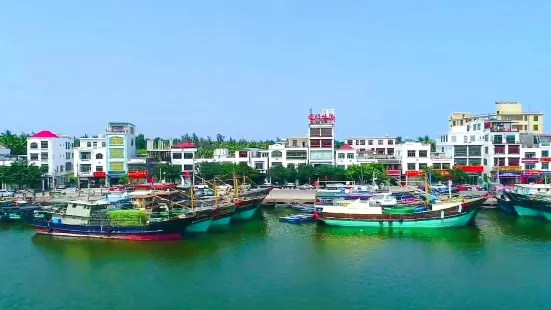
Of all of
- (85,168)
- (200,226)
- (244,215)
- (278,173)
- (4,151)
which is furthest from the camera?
(4,151)

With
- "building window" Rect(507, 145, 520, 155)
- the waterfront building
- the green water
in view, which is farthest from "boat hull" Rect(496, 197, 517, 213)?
the waterfront building

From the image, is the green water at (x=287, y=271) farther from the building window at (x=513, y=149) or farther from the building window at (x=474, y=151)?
the building window at (x=474, y=151)

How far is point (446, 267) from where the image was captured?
20.1 metres

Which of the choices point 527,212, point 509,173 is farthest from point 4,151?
point 509,173

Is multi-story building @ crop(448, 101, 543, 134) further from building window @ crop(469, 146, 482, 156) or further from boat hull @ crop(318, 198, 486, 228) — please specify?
boat hull @ crop(318, 198, 486, 228)

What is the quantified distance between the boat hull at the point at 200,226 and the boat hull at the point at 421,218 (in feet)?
24.2

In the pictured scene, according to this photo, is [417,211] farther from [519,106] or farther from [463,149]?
[519,106]

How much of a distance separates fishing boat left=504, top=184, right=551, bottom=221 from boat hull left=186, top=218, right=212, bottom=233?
19671 mm

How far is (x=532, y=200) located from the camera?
30.1 meters

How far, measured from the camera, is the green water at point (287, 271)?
54.4 ft

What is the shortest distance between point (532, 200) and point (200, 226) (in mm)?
20215

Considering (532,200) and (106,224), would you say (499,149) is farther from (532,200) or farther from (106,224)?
(106,224)

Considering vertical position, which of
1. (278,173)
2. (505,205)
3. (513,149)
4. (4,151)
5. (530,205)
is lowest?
(505,205)

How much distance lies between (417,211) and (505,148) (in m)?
19.4
